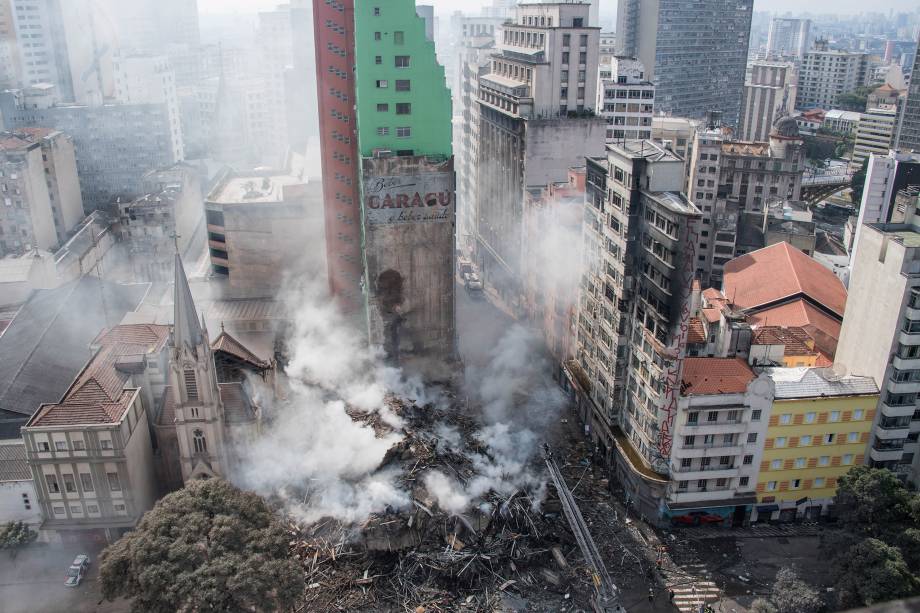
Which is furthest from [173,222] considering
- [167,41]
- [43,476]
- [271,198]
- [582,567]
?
[167,41]

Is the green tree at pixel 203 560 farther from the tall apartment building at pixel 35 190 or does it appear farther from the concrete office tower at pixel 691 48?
the concrete office tower at pixel 691 48

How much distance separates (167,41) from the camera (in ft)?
499

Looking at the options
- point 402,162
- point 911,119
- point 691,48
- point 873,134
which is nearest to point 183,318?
point 402,162

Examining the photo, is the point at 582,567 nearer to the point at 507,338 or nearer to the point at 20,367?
the point at 507,338

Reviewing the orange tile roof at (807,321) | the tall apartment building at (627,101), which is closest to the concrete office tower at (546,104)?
the tall apartment building at (627,101)

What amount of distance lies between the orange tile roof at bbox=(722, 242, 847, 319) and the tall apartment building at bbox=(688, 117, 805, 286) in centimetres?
1069

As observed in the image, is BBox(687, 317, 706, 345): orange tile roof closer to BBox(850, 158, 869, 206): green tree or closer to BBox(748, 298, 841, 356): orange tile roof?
BBox(748, 298, 841, 356): orange tile roof

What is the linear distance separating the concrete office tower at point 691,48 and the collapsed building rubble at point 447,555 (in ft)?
370

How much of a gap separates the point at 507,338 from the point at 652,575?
27.7 metres

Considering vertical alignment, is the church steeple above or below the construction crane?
above

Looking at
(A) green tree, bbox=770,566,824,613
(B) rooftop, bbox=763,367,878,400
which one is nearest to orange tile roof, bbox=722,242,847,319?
(B) rooftop, bbox=763,367,878,400

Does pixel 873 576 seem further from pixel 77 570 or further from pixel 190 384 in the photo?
pixel 77 570

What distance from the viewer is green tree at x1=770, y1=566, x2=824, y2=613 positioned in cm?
3181

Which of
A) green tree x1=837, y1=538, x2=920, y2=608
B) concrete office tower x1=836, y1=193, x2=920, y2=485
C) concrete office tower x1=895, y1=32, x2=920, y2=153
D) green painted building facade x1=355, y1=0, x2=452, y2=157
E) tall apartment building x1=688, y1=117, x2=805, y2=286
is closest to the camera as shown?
green tree x1=837, y1=538, x2=920, y2=608
